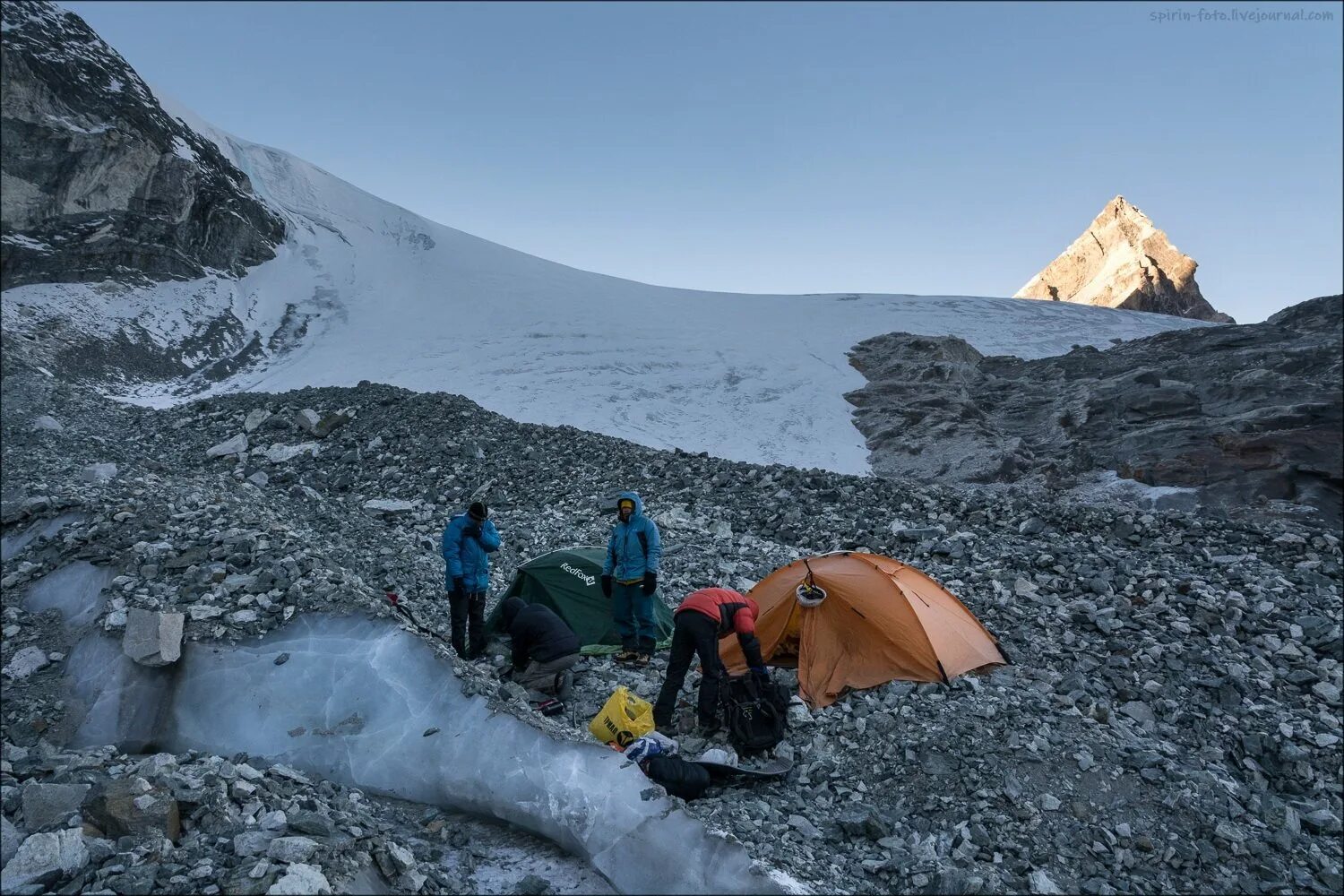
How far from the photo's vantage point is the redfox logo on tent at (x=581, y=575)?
9398mm

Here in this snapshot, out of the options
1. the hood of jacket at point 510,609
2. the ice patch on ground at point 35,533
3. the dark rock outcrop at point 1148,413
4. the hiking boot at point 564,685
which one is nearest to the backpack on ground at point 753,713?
the hiking boot at point 564,685

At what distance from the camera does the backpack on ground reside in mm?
6242

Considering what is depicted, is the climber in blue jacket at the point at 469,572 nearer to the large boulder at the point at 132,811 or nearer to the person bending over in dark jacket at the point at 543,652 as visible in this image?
the person bending over in dark jacket at the point at 543,652

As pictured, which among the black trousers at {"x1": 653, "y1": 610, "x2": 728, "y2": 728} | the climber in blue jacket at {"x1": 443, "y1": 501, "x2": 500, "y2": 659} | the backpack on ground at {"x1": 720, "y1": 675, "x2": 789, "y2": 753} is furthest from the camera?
the climber in blue jacket at {"x1": 443, "y1": 501, "x2": 500, "y2": 659}

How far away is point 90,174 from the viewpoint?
105 ft

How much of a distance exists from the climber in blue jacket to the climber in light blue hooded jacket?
1.33m

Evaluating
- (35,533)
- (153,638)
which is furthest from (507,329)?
(153,638)

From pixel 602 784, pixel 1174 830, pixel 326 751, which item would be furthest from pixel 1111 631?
pixel 326 751

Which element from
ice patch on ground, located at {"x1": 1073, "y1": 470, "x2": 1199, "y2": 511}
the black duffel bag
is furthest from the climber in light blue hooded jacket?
ice patch on ground, located at {"x1": 1073, "y1": 470, "x2": 1199, "y2": 511}

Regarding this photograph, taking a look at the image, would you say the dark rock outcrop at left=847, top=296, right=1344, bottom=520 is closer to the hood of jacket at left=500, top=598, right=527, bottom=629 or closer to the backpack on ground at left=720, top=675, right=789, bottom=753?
the backpack on ground at left=720, top=675, right=789, bottom=753

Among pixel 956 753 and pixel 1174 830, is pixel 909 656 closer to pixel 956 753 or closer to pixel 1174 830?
pixel 956 753

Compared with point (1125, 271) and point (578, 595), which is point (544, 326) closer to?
point (578, 595)

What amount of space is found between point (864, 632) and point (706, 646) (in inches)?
75.7

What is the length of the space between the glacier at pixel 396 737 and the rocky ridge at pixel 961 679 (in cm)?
30
